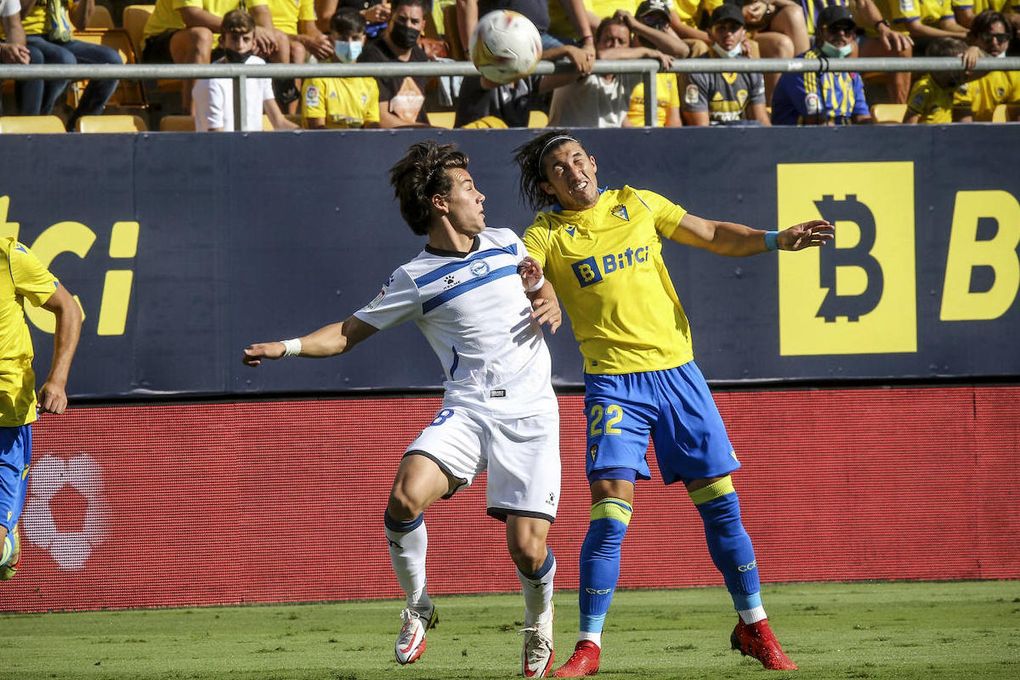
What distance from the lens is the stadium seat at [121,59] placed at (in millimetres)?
9039

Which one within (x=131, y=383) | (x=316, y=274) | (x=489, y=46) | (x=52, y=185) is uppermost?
(x=489, y=46)

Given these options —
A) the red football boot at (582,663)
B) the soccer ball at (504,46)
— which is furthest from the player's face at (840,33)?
the red football boot at (582,663)

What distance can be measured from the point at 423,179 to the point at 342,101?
334 centimetres

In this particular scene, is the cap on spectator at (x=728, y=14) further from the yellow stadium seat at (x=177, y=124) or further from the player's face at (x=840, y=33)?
the yellow stadium seat at (x=177, y=124)

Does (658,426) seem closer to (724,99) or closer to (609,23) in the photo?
(724,99)

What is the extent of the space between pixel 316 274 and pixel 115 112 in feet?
6.91

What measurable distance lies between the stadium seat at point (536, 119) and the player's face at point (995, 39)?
3.36 meters

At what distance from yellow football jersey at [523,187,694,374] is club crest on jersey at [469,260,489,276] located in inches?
13.5

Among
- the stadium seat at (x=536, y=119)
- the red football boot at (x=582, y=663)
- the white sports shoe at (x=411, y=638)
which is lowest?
the red football boot at (x=582, y=663)

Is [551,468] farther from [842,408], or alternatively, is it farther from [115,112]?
[115,112]

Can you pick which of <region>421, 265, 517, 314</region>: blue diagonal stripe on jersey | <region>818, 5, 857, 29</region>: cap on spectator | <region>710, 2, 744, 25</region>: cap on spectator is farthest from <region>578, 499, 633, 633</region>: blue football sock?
<region>818, 5, 857, 29</region>: cap on spectator

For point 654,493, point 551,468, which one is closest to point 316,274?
point 654,493

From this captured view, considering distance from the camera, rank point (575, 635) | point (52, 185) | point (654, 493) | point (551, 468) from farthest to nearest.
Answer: point (654, 493) → point (52, 185) → point (575, 635) → point (551, 468)

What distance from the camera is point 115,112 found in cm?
949
